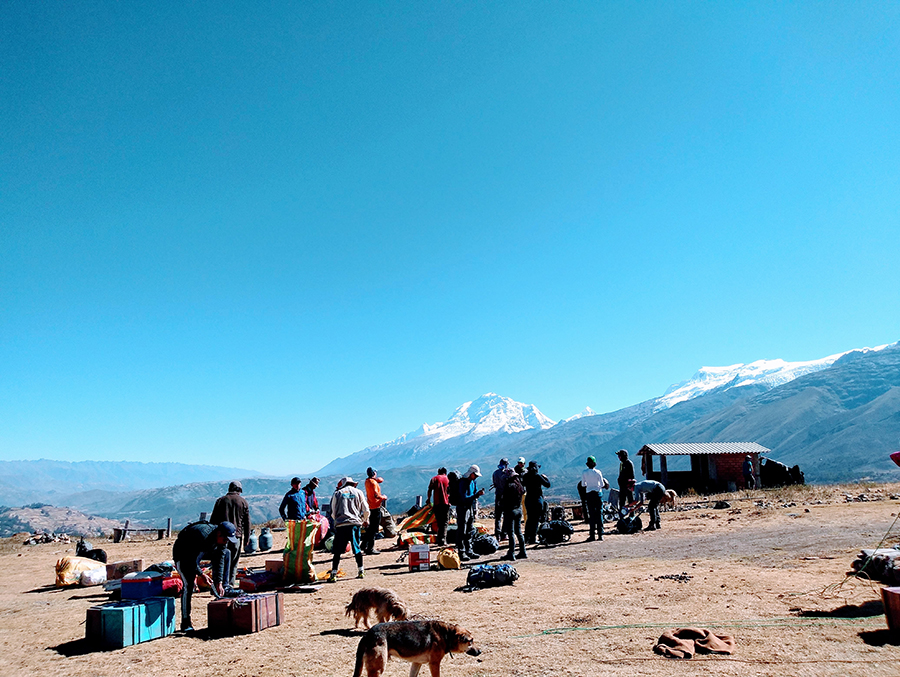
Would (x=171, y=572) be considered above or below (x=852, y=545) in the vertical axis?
above

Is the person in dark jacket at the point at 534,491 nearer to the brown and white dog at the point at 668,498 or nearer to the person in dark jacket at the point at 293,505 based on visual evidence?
the brown and white dog at the point at 668,498

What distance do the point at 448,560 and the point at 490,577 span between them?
2.72 meters

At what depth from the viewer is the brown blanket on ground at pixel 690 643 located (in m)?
5.88

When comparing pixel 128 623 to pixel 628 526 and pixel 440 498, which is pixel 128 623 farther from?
pixel 628 526

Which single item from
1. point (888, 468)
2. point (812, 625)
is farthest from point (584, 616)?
point (888, 468)

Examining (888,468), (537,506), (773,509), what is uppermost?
(537,506)

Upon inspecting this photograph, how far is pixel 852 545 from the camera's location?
1180 cm

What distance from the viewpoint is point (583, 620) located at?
738 cm

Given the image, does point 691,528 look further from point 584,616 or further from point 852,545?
point 584,616

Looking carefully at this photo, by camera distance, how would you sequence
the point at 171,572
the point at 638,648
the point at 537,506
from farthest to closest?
the point at 537,506 → the point at 171,572 → the point at 638,648

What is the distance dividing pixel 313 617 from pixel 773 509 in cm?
1919

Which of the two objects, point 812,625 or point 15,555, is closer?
point 812,625

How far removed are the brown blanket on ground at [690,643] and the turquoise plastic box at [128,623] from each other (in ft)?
21.1

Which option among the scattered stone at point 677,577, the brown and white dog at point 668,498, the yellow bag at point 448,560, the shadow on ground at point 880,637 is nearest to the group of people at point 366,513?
the yellow bag at point 448,560
